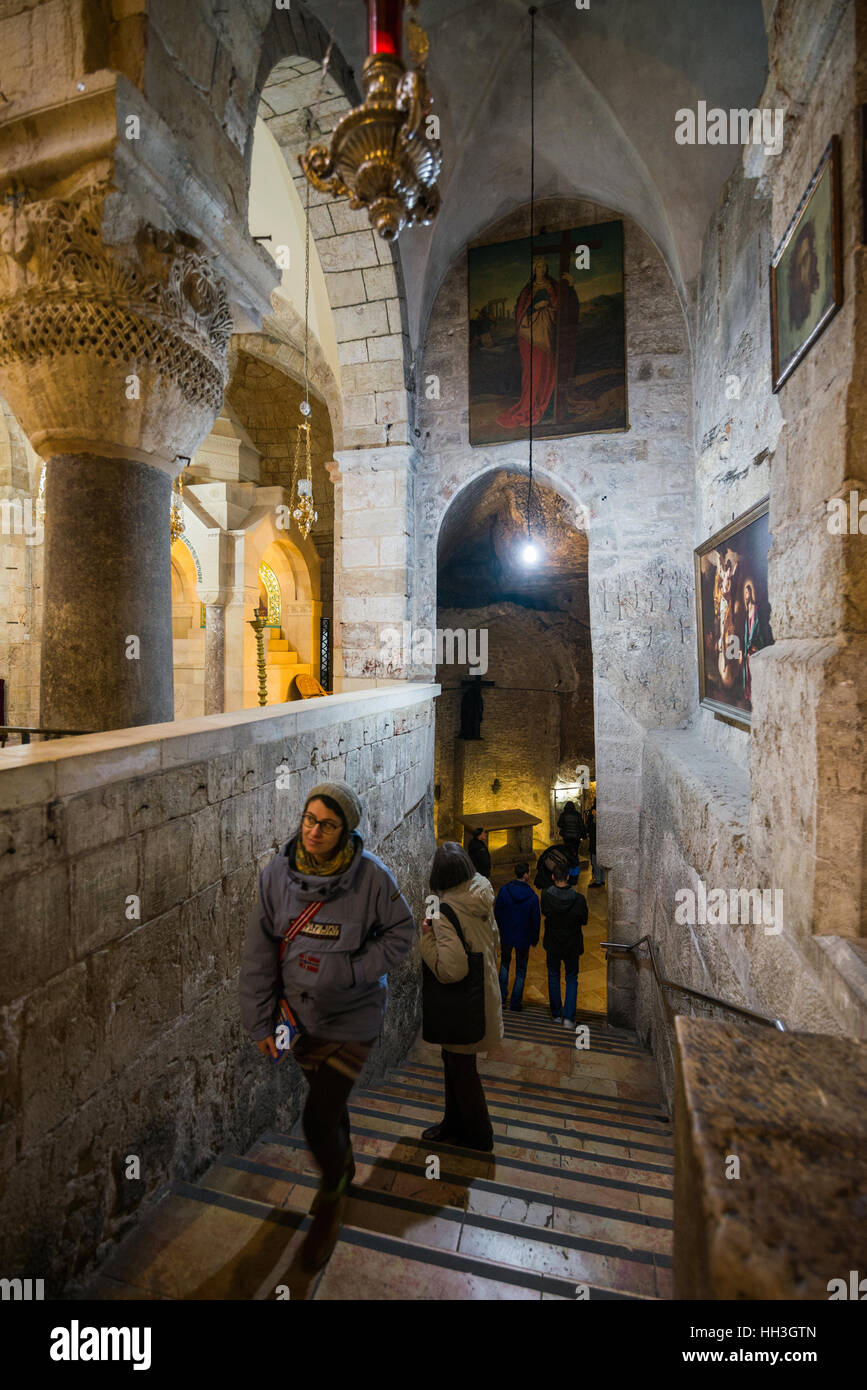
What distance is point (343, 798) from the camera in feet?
6.84

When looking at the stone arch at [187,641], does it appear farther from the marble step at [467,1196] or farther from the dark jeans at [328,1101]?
the dark jeans at [328,1101]

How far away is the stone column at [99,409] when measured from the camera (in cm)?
284

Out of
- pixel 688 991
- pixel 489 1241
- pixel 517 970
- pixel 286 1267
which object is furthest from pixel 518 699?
pixel 286 1267

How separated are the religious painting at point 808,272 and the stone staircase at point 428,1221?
118 inches

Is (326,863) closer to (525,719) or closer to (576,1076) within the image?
(576,1076)

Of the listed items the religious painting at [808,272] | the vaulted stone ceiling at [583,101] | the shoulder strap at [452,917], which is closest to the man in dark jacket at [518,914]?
the shoulder strap at [452,917]

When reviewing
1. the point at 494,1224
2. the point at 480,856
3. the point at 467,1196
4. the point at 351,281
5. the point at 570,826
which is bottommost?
the point at 570,826

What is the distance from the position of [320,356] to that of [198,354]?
464 cm

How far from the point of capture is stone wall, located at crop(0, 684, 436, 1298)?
171 cm

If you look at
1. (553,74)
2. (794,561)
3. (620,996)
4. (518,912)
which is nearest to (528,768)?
(620,996)

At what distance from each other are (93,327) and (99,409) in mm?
344

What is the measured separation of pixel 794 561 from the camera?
2.20 metres

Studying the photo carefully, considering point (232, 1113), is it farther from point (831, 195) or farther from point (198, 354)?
point (831, 195)

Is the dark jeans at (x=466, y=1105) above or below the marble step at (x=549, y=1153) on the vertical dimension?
above
